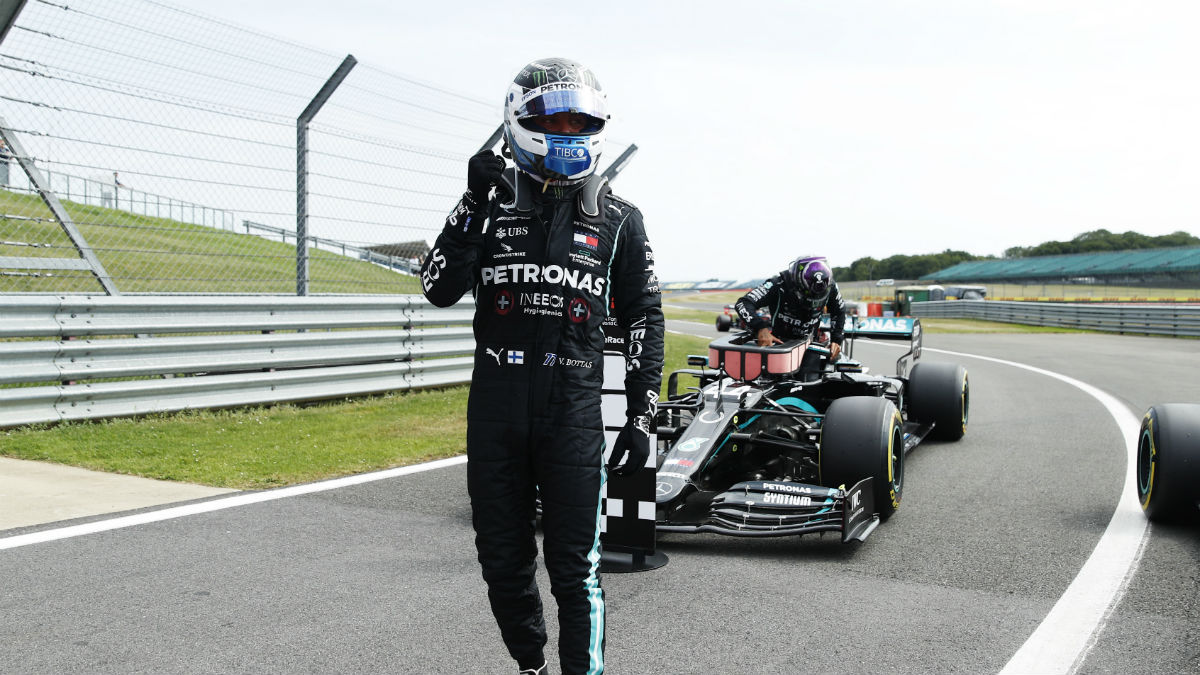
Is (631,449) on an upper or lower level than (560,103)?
lower

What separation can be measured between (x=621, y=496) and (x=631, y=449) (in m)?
1.43

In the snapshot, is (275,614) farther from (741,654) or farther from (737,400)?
(737,400)

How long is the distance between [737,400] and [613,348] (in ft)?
5.29

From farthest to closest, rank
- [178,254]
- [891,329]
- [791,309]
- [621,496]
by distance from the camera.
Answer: [891,329] < [791,309] < [178,254] < [621,496]

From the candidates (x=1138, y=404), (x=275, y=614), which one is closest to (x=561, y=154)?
(x=275, y=614)

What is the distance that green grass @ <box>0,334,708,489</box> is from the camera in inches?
243

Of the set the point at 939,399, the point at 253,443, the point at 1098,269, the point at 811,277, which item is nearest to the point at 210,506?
the point at 253,443

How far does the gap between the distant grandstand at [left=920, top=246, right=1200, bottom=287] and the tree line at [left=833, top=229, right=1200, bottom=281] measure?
692 cm

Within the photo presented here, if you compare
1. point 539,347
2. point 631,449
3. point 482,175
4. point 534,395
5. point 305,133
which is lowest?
point 631,449

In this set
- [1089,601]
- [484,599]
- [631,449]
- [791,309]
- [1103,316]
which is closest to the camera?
[631,449]

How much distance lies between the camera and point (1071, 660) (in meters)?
3.40

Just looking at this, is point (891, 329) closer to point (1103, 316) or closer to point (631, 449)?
point (631, 449)

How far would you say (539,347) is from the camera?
9.33ft

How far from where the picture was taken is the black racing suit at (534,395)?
2.84m
